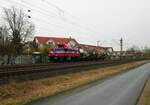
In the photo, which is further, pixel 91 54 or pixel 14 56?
pixel 91 54

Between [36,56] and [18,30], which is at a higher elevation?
[18,30]

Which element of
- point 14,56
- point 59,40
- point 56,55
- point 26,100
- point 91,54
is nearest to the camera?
point 26,100

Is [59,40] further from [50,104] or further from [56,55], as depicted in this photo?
[50,104]

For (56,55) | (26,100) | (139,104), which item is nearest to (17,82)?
(26,100)

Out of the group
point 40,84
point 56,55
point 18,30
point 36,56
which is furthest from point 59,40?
point 40,84

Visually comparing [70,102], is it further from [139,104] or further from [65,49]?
[65,49]

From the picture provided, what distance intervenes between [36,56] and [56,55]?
31.5 feet

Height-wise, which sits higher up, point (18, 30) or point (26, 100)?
point (18, 30)

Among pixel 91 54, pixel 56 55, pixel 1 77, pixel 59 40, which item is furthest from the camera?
pixel 59 40

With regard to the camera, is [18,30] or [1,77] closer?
[1,77]

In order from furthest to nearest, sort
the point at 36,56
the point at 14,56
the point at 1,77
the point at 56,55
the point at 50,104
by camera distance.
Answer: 1. the point at 36,56
2. the point at 14,56
3. the point at 56,55
4. the point at 1,77
5. the point at 50,104

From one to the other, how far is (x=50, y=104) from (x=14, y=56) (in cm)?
4634

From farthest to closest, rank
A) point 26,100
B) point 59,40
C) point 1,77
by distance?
point 59,40 < point 1,77 < point 26,100

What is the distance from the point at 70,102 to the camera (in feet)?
45.9
